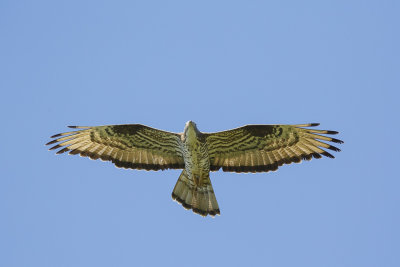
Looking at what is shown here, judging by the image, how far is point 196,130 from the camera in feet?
50.6

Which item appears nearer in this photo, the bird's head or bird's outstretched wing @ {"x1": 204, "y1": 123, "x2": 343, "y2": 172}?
the bird's head

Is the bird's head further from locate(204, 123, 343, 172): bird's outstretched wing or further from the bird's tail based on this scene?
the bird's tail

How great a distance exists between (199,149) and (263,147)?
148cm

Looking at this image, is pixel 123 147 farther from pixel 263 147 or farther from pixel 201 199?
pixel 263 147

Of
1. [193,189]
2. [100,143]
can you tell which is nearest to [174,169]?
[193,189]

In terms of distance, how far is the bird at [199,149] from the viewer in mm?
15820

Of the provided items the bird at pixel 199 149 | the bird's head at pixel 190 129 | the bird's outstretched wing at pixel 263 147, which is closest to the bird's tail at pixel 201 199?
the bird at pixel 199 149

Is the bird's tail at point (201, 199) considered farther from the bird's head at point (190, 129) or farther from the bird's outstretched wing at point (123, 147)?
the bird's head at point (190, 129)

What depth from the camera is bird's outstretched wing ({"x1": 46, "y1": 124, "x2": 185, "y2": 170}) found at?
16.2 meters

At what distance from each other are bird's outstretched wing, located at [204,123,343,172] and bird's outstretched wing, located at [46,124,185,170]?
2.95 ft

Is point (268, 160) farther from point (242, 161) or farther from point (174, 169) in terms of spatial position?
point (174, 169)

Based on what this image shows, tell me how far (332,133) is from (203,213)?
10.6 feet

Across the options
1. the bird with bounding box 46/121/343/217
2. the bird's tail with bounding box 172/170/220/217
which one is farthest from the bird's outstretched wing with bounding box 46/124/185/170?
the bird's tail with bounding box 172/170/220/217

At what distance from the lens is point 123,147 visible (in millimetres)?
16375
